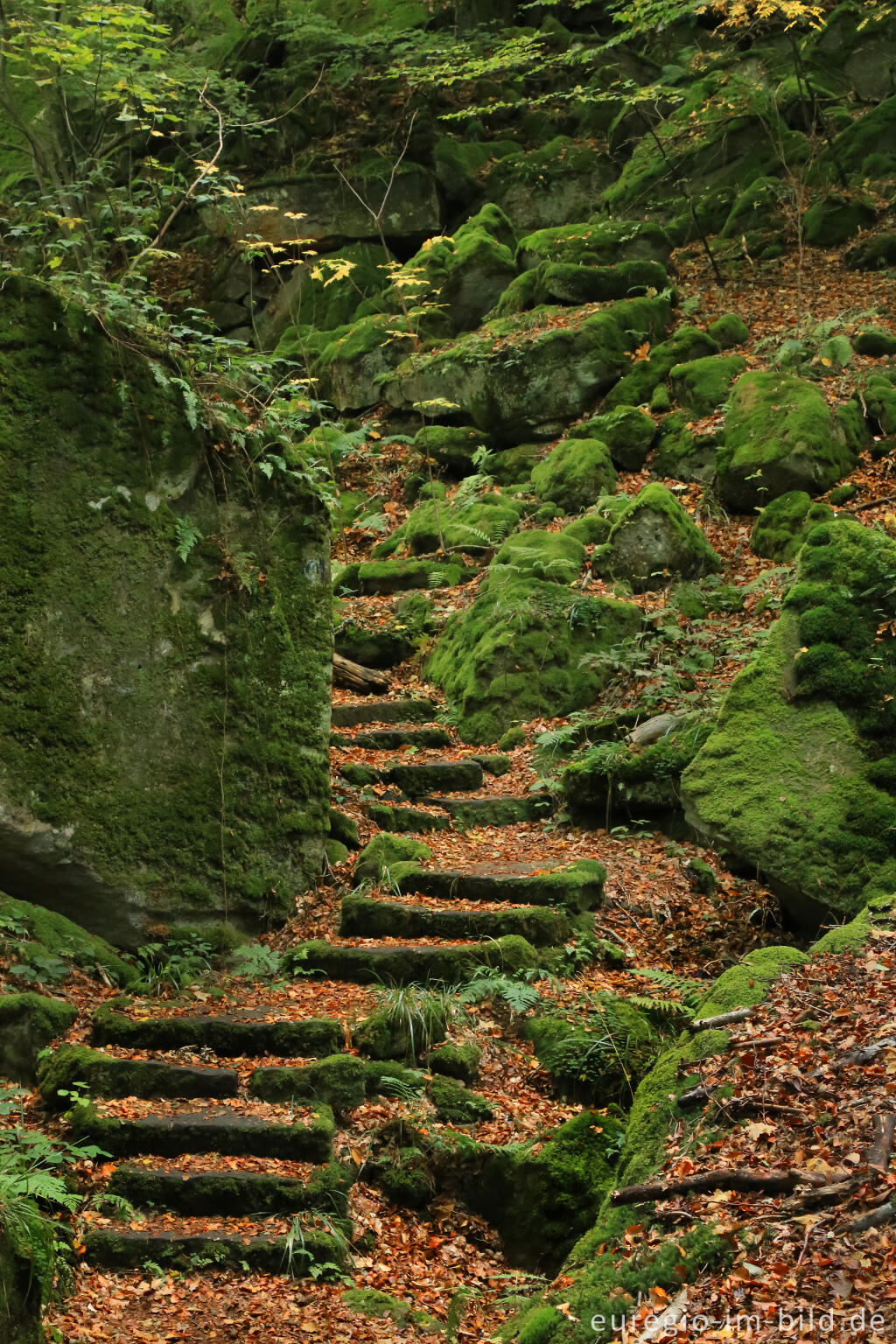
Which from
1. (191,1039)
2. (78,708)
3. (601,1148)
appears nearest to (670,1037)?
(601,1148)

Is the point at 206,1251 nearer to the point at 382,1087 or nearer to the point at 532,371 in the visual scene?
the point at 382,1087

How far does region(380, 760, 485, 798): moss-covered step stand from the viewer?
29.8 ft

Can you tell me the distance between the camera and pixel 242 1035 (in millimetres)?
5820

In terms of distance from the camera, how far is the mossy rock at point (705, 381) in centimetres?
1307

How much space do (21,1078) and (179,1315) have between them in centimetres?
157

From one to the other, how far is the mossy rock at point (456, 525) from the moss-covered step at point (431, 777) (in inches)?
157

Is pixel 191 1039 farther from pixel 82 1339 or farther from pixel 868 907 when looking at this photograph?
pixel 868 907

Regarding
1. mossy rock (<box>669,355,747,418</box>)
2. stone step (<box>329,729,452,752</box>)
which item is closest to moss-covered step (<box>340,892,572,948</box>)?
stone step (<box>329,729,452,752</box>)

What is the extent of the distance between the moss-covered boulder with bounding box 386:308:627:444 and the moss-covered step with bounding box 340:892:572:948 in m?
8.16

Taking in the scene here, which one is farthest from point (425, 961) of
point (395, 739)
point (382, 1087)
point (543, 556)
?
point (543, 556)

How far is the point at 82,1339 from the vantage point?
4008 millimetres

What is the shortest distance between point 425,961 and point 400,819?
214cm

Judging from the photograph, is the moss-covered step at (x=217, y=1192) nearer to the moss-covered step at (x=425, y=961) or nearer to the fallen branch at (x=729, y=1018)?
the moss-covered step at (x=425, y=961)

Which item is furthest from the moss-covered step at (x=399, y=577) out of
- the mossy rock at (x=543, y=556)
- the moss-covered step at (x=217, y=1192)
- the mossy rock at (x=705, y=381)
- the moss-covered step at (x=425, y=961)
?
the moss-covered step at (x=217, y=1192)
